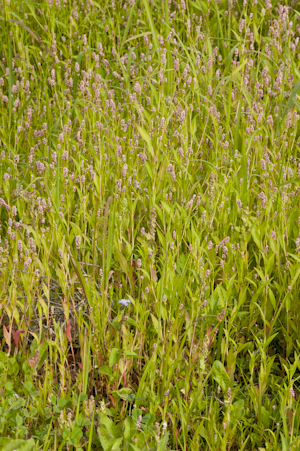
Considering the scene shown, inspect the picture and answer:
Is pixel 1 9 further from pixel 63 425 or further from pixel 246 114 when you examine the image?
pixel 63 425

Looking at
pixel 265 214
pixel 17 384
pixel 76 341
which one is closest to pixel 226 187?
pixel 265 214

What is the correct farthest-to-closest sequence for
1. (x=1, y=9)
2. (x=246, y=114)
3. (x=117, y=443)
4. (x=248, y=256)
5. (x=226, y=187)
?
A: (x=1, y=9)
(x=246, y=114)
(x=226, y=187)
(x=248, y=256)
(x=117, y=443)

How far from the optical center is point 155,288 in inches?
84.3

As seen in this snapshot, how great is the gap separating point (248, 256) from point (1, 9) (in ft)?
9.44

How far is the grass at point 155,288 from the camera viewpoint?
73.5 inches

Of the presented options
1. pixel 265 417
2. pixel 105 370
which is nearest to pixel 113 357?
pixel 105 370

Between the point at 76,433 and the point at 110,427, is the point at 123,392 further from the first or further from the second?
the point at 76,433

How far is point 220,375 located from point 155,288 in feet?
1.34

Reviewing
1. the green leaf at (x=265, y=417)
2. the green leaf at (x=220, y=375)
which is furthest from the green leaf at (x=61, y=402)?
the green leaf at (x=265, y=417)

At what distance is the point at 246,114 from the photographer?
3.23m

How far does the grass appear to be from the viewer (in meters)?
1.87

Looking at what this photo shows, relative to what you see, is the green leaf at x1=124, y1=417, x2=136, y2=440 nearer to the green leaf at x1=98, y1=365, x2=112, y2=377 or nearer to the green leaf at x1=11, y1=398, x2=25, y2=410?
the green leaf at x1=98, y1=365, x2=112, y2=377

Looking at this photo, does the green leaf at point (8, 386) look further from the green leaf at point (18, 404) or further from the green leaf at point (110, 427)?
the green leaf at point (110, 427)

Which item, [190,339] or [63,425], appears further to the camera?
[190,339]
